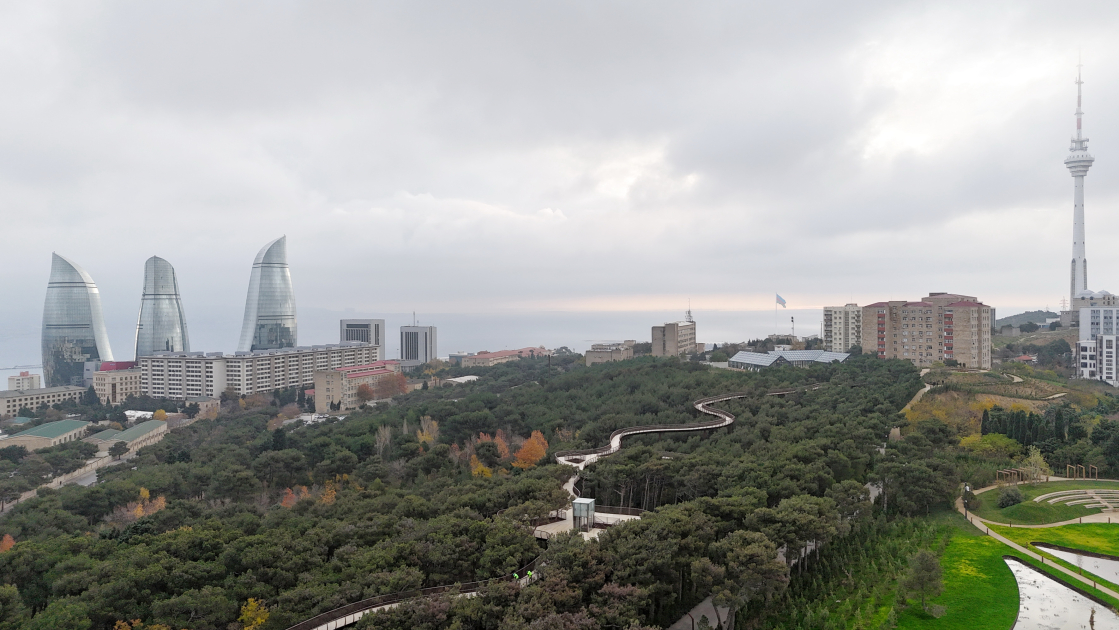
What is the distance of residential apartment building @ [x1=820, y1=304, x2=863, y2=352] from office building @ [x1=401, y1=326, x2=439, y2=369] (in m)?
70.8

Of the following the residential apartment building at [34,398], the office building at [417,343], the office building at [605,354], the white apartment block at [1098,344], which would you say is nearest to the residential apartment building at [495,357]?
the office building at [417,343]

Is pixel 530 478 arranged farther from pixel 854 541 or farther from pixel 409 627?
pixel 854 541

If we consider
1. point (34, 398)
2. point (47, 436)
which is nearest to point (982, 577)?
point (47, 436)

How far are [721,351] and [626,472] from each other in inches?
2175

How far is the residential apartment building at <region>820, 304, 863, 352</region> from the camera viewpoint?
6631 cm

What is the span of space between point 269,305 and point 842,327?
77410 millimetres

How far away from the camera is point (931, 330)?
171ft

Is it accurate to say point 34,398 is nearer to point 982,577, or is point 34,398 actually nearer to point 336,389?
point 336,389

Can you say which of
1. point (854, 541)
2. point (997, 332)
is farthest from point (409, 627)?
point (997, 332)

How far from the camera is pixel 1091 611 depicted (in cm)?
1568

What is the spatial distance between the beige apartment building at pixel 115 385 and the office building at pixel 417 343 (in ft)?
149

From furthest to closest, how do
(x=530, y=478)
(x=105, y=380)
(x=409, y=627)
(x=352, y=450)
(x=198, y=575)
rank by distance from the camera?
(x=105, y=380)
(x=352, y=450)
(x=530, y=478)
(x=198, y=575)
(x=409, y=627)

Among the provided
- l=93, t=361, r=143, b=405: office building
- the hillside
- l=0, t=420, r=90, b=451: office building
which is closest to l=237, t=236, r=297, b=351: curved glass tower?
l=93, t=361, r=143, b=405: office building

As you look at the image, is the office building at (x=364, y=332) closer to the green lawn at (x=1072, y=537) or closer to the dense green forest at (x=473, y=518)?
the dense green forest at (x=473, y=518)
